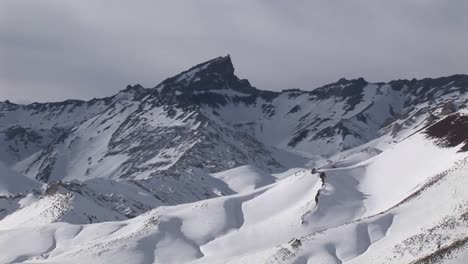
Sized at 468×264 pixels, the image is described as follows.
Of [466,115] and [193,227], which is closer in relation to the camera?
[193,227]

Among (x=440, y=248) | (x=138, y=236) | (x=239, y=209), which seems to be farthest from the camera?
(x=239, y=209)

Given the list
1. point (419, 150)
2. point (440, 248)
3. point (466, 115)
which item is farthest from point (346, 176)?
point (440, 248)

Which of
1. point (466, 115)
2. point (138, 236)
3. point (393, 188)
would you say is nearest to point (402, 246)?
point (393, 188)

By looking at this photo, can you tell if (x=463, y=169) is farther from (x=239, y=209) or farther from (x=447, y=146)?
(x=239, y=209)

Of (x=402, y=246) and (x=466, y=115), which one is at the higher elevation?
(x=466, y=115)

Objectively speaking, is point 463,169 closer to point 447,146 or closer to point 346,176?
point 447,146

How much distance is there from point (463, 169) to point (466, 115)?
31577mm

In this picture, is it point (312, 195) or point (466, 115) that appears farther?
point (466, 115)

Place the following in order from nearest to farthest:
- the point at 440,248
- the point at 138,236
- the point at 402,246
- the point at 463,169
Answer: the point at 440,248 < the point at 402,246 < the point at 463,169 < the point at 138,236

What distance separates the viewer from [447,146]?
12650cm

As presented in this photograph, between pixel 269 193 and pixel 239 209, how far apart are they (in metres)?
5.71

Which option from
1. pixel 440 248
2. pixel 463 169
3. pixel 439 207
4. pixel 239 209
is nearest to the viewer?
pixel 440 248

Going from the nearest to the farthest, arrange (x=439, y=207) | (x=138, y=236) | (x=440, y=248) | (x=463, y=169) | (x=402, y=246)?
(x=440, y=248) → (x=402, y=246) → (x=439, y=207) → (x=463, y=169) → (x=138, y=236)

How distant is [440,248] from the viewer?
3388 inches
